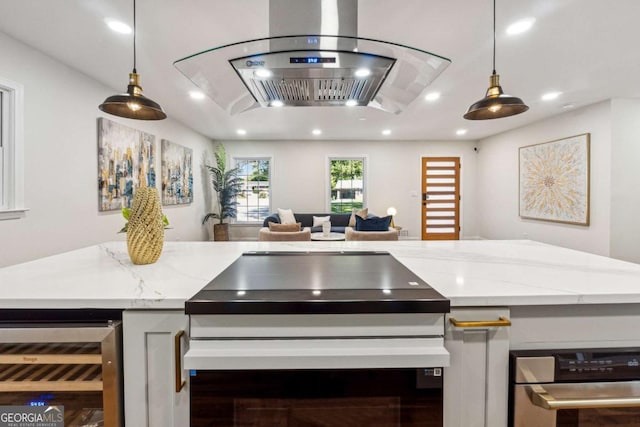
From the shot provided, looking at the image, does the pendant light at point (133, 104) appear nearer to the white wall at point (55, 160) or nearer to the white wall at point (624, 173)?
the white wall at point (55, 160)

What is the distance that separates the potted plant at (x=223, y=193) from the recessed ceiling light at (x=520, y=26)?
220 inches

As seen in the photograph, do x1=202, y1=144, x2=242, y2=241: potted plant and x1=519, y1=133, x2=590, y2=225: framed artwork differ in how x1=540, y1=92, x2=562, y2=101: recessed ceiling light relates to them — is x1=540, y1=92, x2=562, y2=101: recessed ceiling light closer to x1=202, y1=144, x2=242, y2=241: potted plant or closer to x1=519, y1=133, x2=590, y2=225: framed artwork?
x1=519, y1=133, x2=590, y2=225: framed artwork

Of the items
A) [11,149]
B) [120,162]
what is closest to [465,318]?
[11,149]

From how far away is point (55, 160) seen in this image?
2949mm

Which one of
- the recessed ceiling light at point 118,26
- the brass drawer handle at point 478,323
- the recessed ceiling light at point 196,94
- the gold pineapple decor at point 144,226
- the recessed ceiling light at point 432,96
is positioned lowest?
the brass drawer handle at point 478,323

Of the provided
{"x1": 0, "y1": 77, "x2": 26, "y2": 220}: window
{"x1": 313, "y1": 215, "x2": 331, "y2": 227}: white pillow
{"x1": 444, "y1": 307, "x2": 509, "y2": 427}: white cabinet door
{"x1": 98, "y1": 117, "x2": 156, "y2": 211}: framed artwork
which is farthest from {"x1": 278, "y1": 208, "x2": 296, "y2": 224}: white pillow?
{"x1": 444, "y1": 307, "x2": 509, "y2": 427}: white cabinet door

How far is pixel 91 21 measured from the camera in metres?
2.29

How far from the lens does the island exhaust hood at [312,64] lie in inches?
45.9

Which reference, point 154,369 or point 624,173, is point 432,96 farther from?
point 154,369

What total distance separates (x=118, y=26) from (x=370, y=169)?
5.85 metres

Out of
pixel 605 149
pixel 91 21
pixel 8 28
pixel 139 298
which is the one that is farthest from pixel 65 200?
pixel 605 149

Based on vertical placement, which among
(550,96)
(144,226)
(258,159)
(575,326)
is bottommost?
(575,326)

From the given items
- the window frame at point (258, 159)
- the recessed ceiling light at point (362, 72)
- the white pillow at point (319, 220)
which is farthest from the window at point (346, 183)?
the recessed ceiling light at point (362, 72)

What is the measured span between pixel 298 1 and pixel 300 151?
6.17 metres
